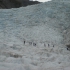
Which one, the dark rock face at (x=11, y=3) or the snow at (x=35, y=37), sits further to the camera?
the dark rock face at (x=11, y=3)

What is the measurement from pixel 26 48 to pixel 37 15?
3631 mm

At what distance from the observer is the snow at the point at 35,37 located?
5.19 meters

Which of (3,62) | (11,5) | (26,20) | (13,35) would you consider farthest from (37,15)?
(11,5)

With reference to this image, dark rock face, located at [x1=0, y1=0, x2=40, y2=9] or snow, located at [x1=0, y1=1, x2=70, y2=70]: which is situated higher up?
dark rock face, located at [x1=0, y1=0, x2=40, y2=9]

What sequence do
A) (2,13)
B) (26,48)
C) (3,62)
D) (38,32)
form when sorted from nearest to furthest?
1. (3,62)
2. (26,48)
3. (38,32)
4. (2,13)

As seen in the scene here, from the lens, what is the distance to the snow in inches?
204

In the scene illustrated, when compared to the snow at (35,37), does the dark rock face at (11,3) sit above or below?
above

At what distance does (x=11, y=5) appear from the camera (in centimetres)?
1762

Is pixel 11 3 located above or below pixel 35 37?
above

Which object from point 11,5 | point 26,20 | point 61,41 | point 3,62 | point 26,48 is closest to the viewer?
point 3,62

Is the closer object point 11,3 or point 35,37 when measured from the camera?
point 35,37

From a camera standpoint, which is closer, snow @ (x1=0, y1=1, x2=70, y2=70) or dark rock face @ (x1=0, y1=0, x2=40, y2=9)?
snow @ (x1=0, y1=1, x2=70, y2=70)

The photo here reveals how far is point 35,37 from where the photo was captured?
7477mm

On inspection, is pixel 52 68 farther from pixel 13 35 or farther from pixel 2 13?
pixel 2 13
